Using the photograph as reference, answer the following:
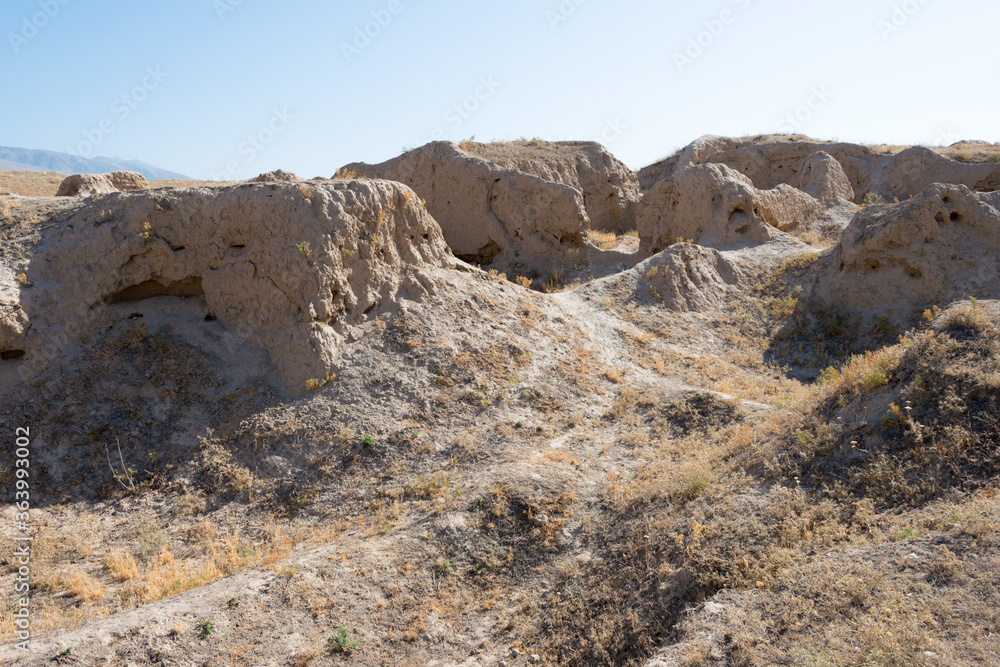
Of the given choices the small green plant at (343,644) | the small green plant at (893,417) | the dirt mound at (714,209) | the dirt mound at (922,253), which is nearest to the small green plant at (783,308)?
the dirt mound at (922,253)

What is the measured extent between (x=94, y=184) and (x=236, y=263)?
4.94 meters

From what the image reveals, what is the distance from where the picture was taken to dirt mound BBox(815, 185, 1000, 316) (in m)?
12.8

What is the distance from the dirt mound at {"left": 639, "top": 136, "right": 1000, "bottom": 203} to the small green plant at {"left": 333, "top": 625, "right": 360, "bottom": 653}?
19605 mm

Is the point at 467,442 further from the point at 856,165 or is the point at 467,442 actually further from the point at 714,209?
the point at 856,165

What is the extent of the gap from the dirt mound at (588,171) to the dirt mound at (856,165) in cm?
236

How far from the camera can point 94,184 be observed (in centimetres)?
1270

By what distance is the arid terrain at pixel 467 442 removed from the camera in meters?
5.78

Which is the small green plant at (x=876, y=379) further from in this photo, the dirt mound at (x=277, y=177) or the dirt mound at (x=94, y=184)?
the dirt mound at (x=94, y=184)

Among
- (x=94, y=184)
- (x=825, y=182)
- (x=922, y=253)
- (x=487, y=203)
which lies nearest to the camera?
(x=94, y=184)

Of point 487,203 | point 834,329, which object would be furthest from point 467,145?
point 834,329

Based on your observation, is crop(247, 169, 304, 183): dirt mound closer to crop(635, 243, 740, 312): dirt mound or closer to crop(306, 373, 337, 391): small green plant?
crop(306, 373, 337, 391): small green plant

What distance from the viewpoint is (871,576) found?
5.19 meters

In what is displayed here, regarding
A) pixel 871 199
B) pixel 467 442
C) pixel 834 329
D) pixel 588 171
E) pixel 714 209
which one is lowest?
pixel 467 442

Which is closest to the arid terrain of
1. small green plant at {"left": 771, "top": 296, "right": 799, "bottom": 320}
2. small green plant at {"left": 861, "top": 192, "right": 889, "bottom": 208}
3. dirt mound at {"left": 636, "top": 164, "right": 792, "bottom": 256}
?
small green plant at {"left": 771, "top": 296, "right": 799, "bottom": 320}
